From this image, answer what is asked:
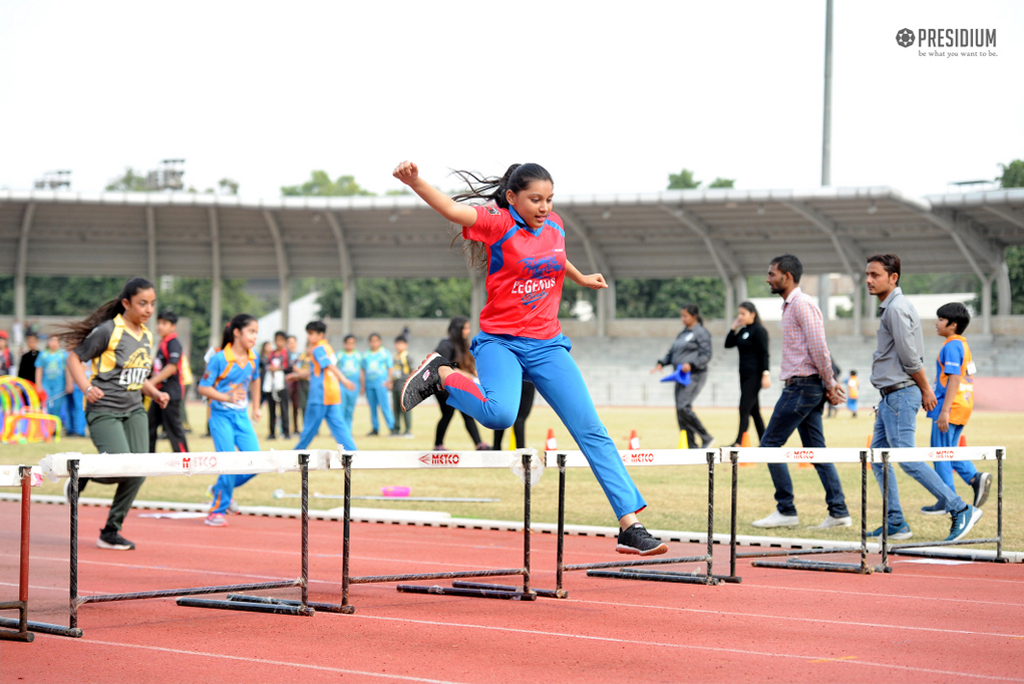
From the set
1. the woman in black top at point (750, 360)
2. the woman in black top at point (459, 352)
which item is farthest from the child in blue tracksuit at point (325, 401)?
the woman in black top at point (750, 360)

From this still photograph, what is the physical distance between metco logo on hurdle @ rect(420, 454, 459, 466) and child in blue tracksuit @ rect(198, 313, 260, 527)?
391 centimetres

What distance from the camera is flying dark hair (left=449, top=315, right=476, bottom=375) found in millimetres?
12094

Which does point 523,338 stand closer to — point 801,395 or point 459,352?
point 801,395

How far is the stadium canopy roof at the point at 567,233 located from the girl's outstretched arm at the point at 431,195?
33.6m

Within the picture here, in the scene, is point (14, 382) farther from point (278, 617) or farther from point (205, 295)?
point (205, 295)

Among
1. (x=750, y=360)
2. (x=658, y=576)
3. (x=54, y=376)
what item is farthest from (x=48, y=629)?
(x=54, y=376)

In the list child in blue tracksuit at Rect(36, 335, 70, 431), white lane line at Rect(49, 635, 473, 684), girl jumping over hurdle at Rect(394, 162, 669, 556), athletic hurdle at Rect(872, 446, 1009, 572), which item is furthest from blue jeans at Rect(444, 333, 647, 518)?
child in blue tracksuit at Rect(36, 335, 70, 431)

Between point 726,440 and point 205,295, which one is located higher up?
point 205,295

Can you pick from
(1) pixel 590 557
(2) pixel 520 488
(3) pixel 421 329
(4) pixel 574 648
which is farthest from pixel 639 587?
(3) pixel 421 329

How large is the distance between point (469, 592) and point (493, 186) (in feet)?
7.21

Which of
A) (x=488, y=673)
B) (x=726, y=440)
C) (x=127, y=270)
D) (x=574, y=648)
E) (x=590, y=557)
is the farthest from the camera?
(x=127, y=270)

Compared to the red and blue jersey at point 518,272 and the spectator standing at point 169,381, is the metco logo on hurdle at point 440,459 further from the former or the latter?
the spectator standing at point 169,381

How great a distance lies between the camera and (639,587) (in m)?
5.95

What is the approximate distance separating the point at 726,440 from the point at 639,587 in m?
13.7
